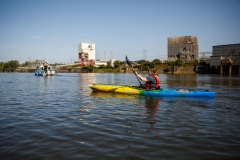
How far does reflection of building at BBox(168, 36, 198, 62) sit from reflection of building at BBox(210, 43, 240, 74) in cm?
2886

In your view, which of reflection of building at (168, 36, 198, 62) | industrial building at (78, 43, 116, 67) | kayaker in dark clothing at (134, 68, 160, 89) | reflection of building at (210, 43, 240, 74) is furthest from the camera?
industrial building at (78, 43, 116, 67)

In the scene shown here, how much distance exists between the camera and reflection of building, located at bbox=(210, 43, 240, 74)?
62.8 m

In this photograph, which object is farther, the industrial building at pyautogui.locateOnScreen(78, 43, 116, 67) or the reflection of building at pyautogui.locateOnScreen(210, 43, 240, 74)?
the industrial building at pyautogui.locateOnScreen(78, 43, 116, 67)

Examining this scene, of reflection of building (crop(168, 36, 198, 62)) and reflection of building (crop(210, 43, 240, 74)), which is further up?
reflection of building (crop(168, 36, 198, 62))

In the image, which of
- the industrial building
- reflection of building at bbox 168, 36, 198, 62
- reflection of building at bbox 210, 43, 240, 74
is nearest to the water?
reflection of building at bbox 210, 43, 240, 74

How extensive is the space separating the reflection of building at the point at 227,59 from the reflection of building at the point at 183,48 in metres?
28.9

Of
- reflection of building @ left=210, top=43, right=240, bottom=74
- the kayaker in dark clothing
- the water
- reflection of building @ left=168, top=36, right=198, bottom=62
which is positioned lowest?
the water

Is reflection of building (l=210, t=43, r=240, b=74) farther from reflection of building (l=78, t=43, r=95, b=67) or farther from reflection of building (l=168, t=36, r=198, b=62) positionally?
reflection of building (l=78, t=43, r=95, b=67)

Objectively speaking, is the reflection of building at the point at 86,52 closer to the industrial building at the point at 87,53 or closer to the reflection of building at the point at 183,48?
the industrial building at the point at 87,53

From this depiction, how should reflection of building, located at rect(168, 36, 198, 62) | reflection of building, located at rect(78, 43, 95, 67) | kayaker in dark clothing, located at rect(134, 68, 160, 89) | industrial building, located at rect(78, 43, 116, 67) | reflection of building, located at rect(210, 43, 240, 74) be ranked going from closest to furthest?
1. kayaker in dark clothing, located at rect(134, 68, 160, 89)
2. reflection of building, located at rect(210, 43, 240, 74)
3. reflection of building, located at rect(168, 36, 198, 62)
4. industrial building, located at rect(78, 43, 116, 67)
5. reflection of building, located at rect(78, 43, 95, 67)

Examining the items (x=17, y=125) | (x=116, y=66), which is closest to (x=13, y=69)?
(x=116, y=66)

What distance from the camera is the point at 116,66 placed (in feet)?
361

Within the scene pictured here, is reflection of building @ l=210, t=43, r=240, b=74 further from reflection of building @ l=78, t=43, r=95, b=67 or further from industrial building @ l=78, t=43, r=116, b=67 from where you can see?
reflection of building @ l=78, t=43, r=95, b=67

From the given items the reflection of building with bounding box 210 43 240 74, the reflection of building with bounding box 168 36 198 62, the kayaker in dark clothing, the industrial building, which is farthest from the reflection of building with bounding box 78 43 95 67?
the kayaker in dark clothing
